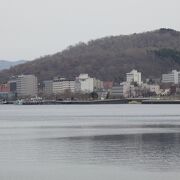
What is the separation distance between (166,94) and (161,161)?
171 metres

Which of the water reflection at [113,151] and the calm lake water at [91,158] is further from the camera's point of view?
the water reflection at [113,151]

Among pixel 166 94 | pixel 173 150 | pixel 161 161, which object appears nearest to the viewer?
pixel 161 161

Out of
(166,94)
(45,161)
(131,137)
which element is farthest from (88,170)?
(166,94)

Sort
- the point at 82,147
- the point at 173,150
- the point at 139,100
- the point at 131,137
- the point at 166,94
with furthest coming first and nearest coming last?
the point at 166,94
the point at 139,100
the point at 131,137
the point at 82,147
the point at 173,150

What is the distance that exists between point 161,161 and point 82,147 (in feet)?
24.6

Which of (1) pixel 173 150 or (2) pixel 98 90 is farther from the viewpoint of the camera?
(2) pixel 98 90

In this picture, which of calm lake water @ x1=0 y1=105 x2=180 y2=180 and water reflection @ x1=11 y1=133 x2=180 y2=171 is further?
water reflection @ x1=11 y1=133 x2=180 y2=171

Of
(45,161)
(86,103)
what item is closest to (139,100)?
(86,103)

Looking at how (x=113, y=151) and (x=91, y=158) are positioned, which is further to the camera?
(x=113, y=151)

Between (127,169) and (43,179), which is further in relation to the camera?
(127,169)

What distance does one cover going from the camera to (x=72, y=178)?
21516mm

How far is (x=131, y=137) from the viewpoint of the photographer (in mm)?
38500

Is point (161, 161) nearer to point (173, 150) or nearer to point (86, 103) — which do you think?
point (173, 150)

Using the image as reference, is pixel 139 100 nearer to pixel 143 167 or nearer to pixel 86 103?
pixel 86 103
